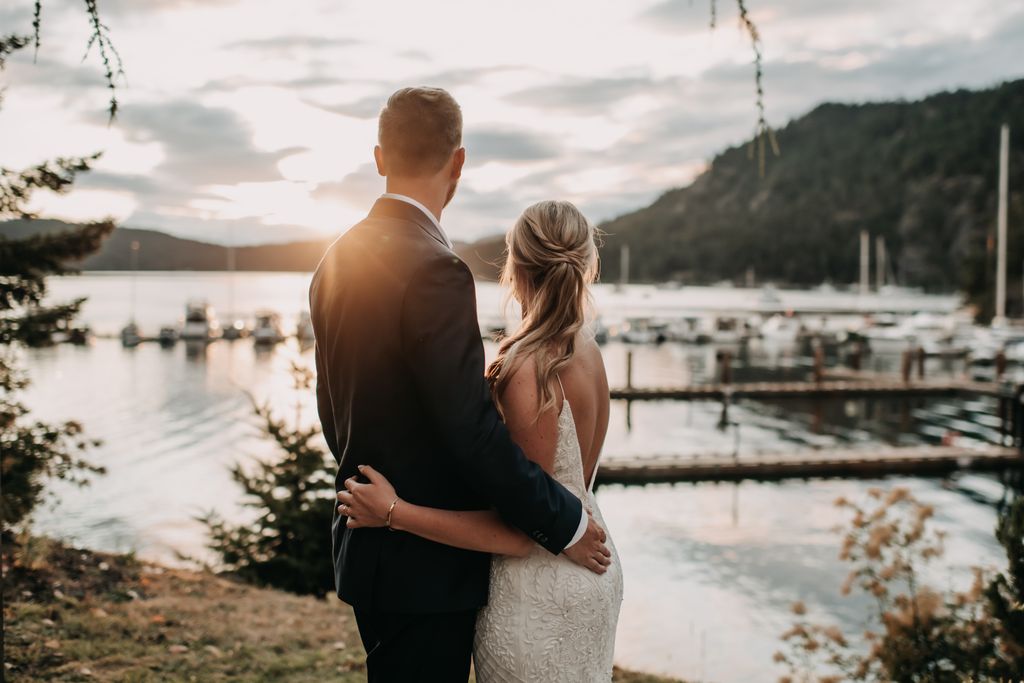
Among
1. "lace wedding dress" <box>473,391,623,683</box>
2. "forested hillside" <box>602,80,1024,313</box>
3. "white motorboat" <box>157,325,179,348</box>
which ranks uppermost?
"forested hillside" <box>602,80,1024,313</box>

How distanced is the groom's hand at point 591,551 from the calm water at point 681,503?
20.0 ft

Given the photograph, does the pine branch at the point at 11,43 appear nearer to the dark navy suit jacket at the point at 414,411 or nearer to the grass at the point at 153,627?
the grass at the point at 153,627

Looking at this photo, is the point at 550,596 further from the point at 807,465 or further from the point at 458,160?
the point at 807,465

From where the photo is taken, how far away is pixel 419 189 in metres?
1.96

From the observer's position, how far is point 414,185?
196 cm

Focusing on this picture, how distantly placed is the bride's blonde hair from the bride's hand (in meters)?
0.37

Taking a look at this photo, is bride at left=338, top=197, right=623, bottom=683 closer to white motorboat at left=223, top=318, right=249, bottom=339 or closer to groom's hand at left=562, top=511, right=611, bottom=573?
groom's hand at left=562, top=511, right=611, bottom=573

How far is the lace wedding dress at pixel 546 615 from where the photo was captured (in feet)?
6.61

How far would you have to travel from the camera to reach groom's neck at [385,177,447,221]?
196cm

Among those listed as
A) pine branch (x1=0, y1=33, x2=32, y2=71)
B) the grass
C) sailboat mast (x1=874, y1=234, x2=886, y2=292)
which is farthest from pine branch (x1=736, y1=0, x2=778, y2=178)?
sailboat mast (x1=874, y1=234, x2=886, y2=292)

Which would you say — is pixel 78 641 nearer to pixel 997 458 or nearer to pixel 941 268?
pixel 997 458

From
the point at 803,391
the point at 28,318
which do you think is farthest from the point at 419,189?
the point at 803,391

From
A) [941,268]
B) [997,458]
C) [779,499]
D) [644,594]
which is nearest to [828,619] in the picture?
[644,594]

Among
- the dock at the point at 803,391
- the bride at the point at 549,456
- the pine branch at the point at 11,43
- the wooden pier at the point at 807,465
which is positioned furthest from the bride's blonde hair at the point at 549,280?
the dock at the point at 803,391
